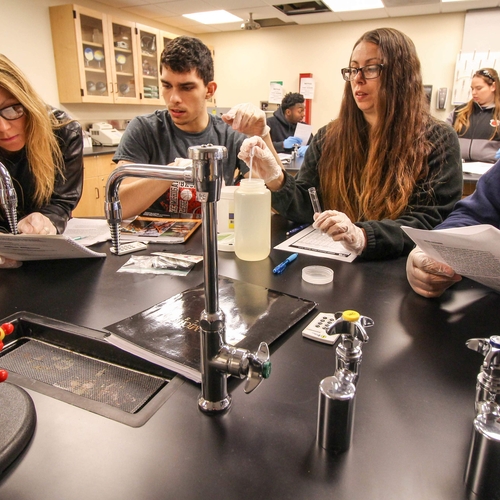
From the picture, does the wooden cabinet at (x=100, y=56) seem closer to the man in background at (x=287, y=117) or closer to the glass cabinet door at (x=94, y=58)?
the glass cabinet door at (x=94, y=58)

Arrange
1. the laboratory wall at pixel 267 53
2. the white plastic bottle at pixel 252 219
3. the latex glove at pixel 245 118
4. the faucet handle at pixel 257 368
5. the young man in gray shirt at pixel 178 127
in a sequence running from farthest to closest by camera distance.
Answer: the laboratory wall at pixel 267 53, the young man in gray shirt at pixel 178 127, the latex glove at pixel 245 118, the white plastic bottle at pixel 252 219, the faucet handle at pixel 257 368

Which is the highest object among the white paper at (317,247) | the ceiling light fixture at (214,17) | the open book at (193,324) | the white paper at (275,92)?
the ceiling light fixture at (214,17)

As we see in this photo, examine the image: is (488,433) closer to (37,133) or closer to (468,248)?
(468,248)

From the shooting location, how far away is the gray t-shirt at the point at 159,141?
66.8 inches

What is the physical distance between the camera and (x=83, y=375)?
27.4 inches

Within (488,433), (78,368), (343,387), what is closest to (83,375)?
(78,368)

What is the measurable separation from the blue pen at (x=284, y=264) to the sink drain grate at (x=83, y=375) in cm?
42

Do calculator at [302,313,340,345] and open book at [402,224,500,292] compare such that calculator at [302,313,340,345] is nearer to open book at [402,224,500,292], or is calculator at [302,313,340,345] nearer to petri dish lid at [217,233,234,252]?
open book at [402,224,500,292]

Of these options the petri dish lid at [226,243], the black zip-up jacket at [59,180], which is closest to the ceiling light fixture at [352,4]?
the black zip-up jacket at [59,180]

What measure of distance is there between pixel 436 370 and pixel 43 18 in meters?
4.30

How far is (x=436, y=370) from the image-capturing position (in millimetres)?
603

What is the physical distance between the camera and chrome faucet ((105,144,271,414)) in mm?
469

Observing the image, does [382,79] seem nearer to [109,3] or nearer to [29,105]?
[29,105]

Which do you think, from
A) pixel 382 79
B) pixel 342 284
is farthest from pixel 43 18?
pixel 342 284
